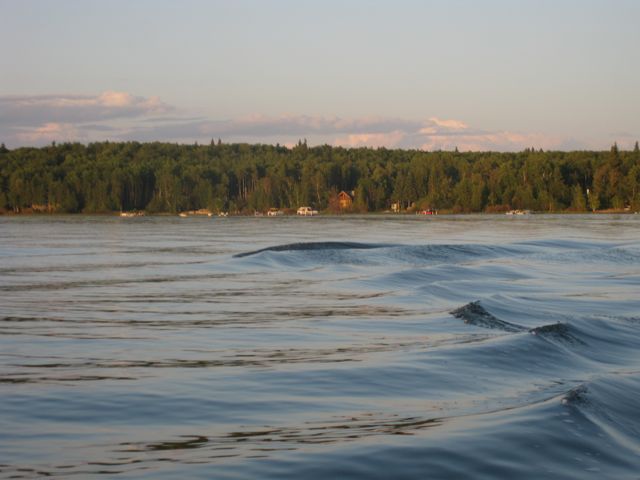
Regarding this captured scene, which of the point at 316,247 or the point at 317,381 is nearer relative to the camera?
the point at 317,381

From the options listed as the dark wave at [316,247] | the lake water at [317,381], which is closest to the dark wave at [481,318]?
the lake water at [317,381]

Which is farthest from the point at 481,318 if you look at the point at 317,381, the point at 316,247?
the point at 316,247

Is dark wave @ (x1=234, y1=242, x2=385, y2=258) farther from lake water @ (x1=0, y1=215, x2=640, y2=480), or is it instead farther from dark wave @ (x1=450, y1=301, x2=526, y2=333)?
dark wave @ (x1=450, y1=301, x2=526, y2=333)

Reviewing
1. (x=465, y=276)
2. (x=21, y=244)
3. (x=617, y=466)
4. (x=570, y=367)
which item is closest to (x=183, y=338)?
(x=570, y=367)

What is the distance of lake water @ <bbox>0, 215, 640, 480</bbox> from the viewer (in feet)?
26.2

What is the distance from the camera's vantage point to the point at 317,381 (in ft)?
36.1

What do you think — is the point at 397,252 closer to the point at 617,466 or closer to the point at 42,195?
the point at 617,466

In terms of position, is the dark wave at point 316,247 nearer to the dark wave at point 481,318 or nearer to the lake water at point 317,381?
the lake water at point 317,381

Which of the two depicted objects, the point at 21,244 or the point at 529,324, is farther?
the point at 21,244

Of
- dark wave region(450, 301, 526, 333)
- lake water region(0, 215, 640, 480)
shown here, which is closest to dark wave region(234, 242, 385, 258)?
lake water region(0, 215, 640, 480)

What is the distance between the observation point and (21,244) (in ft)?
147

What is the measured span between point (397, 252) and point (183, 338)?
2252cm

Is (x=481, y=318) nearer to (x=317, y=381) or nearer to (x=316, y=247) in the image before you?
(x=317, y=381)

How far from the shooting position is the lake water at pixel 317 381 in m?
7.98
